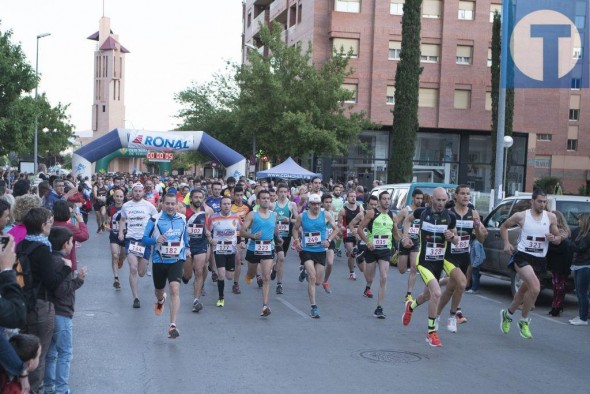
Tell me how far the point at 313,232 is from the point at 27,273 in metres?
6.81

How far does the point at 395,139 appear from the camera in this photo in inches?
1587

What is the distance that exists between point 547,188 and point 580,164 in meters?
17.3

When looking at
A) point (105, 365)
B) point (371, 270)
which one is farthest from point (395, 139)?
point (105, 365)

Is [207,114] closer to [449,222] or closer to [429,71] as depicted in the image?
[429,71]

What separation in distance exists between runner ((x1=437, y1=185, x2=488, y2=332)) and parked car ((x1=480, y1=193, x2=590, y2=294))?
8.55 feet

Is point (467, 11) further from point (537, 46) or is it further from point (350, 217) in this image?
point (350, 217)

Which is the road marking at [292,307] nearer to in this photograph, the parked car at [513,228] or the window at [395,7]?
the parked car at [513,228]

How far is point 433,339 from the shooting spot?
9773mm

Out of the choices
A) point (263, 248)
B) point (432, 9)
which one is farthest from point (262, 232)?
point (432, 9)

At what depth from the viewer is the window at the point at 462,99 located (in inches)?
1889

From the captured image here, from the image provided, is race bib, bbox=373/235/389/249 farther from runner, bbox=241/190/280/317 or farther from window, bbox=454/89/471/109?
window, bbox=454/89/471/109

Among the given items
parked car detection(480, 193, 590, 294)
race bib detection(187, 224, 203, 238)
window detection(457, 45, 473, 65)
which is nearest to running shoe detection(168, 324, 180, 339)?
race bib detection(187, 224, 203, 238)

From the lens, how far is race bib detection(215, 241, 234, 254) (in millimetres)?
12922

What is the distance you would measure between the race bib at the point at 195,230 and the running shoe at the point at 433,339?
4.00m
